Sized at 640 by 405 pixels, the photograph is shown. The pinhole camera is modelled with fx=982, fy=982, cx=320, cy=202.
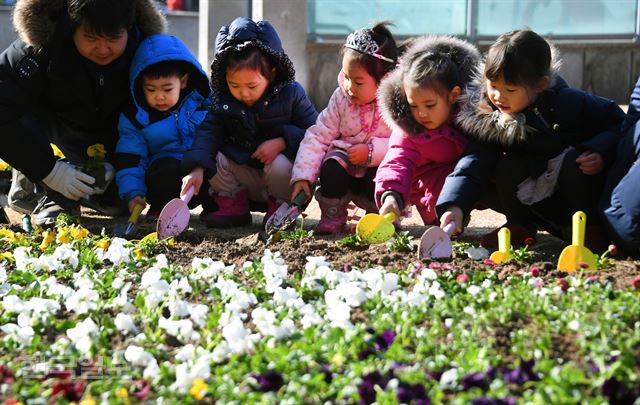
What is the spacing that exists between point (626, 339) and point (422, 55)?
2087 millimetres

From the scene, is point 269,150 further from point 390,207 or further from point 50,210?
point 50,210

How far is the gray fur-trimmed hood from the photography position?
13.1 ft

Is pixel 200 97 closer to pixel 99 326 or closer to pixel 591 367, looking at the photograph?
pixel 99 326

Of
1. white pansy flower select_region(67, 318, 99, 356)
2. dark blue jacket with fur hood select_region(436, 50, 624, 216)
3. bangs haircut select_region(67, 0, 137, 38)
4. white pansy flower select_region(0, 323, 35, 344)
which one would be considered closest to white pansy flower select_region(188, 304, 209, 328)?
white pansy flower select_region(67, 318, 99, 356)

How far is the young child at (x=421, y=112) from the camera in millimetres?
4223

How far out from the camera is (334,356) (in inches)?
97.4

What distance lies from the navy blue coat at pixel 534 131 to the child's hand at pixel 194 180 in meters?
1.28

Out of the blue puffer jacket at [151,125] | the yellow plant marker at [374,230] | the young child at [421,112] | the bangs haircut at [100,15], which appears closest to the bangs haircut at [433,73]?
the young child at [421,112]

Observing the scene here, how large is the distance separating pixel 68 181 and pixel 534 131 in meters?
2.27

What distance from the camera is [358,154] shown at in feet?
15.3

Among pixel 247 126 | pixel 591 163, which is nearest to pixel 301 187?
pixel 247 126

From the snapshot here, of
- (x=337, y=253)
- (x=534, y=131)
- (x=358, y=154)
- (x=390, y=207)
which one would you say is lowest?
(x=337, y=253)

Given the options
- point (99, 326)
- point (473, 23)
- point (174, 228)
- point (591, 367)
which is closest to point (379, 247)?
point (174, 228)

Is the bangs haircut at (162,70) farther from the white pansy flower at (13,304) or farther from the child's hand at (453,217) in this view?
the white pansy flower at (13,304)
